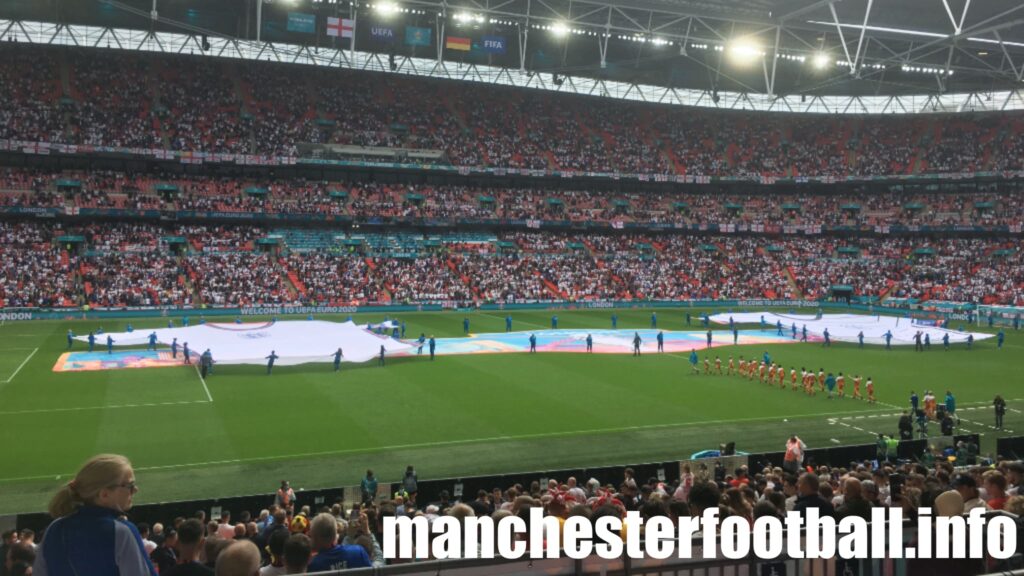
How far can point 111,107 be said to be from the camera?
63844 millimetres

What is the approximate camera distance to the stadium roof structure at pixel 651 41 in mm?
54312

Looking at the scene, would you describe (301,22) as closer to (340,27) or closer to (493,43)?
(340,27)

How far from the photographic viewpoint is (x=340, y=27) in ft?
189

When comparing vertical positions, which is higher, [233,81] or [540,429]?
[233,81]

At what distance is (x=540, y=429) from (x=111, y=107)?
57.9 metres

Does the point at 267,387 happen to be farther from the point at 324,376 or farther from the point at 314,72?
the point at 314,72

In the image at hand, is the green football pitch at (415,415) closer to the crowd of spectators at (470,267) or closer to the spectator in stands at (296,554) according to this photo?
the spectator in stands at (296,554)

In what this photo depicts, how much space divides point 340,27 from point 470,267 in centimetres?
2313

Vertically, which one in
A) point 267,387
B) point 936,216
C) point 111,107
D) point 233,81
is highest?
point 233,81

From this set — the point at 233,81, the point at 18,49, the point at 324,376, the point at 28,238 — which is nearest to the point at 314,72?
the point at 233,81

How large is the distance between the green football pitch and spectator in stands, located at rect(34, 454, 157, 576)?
1436 cm

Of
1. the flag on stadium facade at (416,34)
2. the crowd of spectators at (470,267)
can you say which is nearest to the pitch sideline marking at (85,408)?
the crowd of spectators at (470,267)

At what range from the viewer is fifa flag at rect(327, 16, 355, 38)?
57.4 metres

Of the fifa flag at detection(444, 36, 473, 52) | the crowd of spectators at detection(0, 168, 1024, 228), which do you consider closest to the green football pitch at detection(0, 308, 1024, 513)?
the crowd of spectators at detection(0, 168, 1024, 228)
